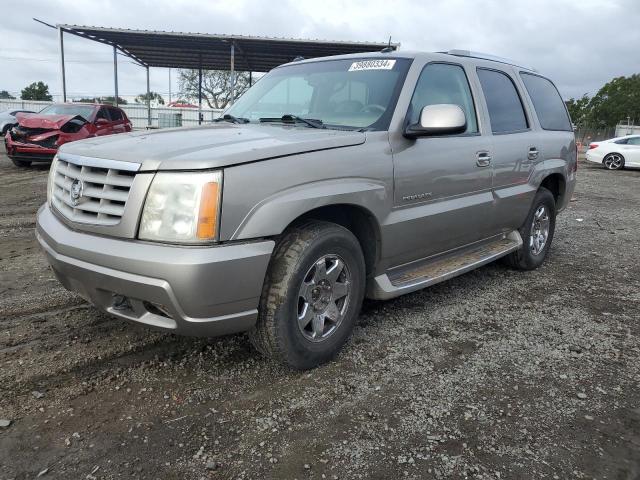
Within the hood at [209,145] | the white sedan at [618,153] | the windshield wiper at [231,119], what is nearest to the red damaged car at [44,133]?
the windshield wiper at [231,119]

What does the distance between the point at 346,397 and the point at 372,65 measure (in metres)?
2.31

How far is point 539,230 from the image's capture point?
5367 millimetres

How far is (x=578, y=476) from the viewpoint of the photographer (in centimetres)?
223

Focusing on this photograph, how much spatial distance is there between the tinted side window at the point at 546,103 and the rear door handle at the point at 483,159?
1384 mm

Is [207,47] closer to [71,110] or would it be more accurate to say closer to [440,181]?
[71,110]

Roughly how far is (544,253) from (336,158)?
354 centimetres

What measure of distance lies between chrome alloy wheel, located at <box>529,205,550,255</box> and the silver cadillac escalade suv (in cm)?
77

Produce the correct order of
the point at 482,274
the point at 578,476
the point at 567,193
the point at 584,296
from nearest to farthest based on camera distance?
the point at 578,476 → the point at 584,296 → the point at 482,274 → the point at 567,193

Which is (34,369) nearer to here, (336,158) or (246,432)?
(246,432)

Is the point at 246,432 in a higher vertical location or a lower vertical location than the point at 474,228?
lower

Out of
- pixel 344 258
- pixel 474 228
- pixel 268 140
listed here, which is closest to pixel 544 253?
pixel 474 228

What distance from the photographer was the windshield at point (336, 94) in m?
3.44

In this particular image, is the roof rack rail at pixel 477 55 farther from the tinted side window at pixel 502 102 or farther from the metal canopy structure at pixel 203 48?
the metal canopy structure at pixel 203 48

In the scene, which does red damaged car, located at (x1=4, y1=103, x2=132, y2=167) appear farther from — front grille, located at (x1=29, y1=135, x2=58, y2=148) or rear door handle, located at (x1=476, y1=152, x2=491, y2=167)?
rear door handle, located at (x1=476, y1=152, x2=491, y2=167)
